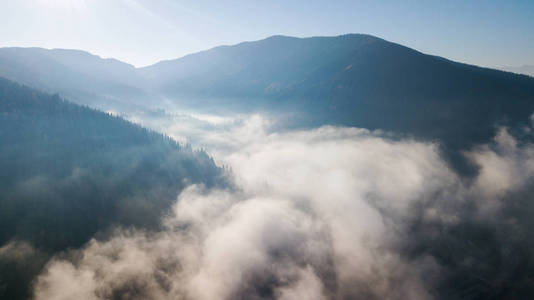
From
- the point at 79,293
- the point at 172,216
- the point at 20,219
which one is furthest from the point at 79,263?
the point at 172,216

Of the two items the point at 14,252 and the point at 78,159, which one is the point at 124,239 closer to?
the point at 14,252

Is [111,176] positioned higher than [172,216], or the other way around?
[111,176]

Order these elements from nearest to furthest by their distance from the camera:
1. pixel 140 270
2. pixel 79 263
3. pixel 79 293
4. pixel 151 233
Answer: pixel 79 293
pixel 79 263
pixel 140 270
pixel 151 233

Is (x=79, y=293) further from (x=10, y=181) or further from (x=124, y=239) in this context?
(x=10, y=181)

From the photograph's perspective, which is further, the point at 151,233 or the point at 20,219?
the point at 151,233

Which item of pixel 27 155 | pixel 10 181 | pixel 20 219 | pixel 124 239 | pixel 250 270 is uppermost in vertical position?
pixel 27 155

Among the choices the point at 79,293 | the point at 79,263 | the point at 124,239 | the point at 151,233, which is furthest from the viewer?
the point at 151,233

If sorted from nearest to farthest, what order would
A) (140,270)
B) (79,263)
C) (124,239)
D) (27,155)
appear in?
(79,263) < (140,270) < (124,239) < (27,155)

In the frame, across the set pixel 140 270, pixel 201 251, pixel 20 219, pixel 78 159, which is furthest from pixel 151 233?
pixel 78 159

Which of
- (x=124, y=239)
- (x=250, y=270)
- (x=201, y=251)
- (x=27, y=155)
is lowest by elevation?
(x=250, y=270)
